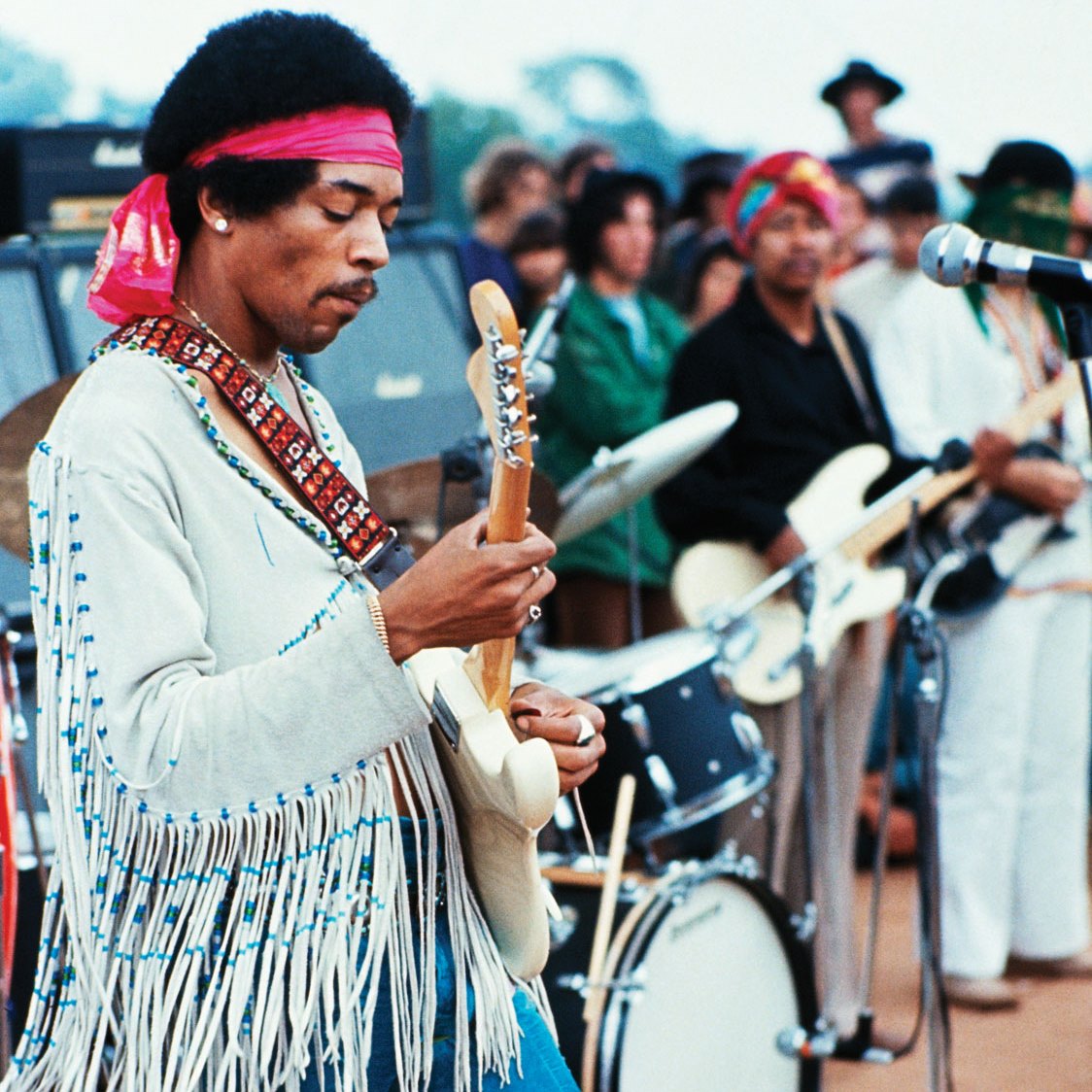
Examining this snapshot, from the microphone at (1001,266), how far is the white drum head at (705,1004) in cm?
137

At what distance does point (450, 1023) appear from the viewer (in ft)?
5.62

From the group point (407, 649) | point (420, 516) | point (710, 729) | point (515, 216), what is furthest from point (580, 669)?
point (515, 216)

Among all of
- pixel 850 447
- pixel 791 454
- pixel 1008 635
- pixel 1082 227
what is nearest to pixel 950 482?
pixel 850 447

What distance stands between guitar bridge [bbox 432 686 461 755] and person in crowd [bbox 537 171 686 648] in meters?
3.10

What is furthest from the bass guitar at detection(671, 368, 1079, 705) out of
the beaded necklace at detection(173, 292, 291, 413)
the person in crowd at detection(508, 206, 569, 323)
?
the beaded necklace at detection(173, 292, 291, 413)

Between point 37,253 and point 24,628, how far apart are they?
1.19 meters

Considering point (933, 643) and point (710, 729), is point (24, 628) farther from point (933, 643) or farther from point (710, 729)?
point (933, 643)

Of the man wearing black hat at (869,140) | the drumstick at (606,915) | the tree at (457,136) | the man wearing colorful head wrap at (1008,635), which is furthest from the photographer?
the man wearing black hat at (869,140)

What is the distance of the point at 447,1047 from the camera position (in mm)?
1722

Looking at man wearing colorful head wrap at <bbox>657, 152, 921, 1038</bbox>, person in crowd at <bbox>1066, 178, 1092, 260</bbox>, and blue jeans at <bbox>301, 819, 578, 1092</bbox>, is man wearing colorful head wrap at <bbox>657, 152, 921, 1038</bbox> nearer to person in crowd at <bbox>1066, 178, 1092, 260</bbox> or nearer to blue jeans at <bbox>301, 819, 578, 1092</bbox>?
blue jeans at <bbox>301, 819, 578, 1092</bbox>

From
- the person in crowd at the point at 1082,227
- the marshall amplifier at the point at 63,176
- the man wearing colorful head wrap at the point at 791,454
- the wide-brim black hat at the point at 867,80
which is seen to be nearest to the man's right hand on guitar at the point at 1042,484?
the man wearing colorful head wrap at the point at 791,454

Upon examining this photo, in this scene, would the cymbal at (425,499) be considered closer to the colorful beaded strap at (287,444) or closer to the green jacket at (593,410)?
the colorful beaded strap at (287,444)

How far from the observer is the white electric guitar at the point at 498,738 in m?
1.50

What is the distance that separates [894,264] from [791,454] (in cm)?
211
